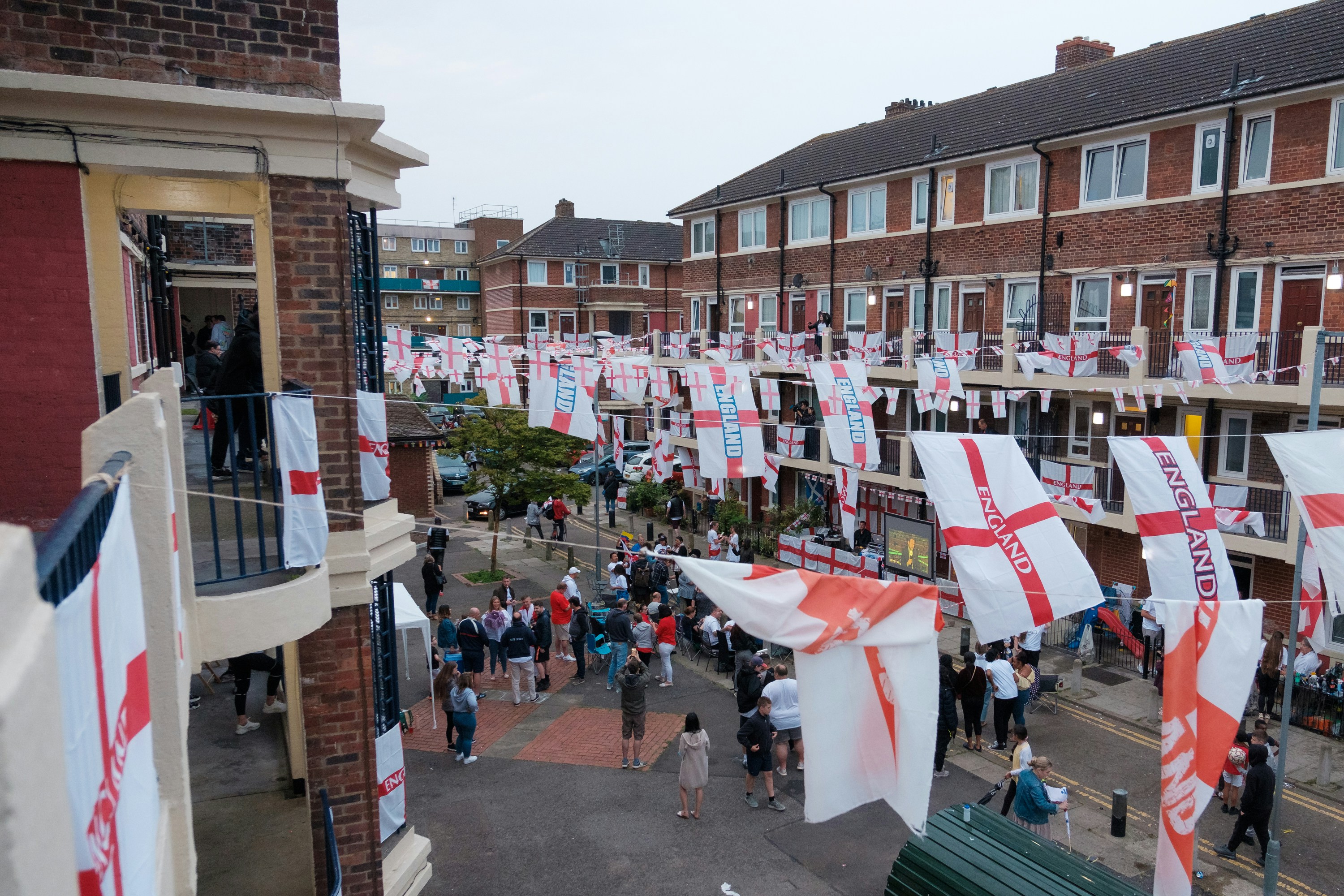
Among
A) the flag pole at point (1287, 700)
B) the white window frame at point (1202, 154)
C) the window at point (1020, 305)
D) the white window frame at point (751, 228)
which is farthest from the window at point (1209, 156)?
the white window frame at point (751, 228)

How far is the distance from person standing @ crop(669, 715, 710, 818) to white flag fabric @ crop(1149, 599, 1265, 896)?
5948 mm

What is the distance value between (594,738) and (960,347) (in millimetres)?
13004

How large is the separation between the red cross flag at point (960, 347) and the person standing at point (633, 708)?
10342 mm

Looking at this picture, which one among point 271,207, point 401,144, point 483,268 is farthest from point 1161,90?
point 483,268

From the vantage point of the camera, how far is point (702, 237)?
114 feet

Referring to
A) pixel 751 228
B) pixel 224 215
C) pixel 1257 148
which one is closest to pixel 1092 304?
pixel 1257 148

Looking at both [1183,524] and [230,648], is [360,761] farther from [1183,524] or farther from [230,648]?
[1183,524]

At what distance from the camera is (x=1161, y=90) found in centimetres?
2019

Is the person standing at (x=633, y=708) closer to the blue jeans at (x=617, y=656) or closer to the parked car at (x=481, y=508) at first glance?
the blue jeans at (x=617, y=656)

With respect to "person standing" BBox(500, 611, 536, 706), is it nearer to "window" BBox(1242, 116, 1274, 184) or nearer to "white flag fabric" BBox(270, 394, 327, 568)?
"white flag fabric" BBox(270, 394, 327, 568)

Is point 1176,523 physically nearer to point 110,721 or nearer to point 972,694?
point 972,694

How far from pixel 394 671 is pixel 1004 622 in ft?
18.6

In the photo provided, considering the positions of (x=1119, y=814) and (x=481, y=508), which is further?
(x=481, y=508)

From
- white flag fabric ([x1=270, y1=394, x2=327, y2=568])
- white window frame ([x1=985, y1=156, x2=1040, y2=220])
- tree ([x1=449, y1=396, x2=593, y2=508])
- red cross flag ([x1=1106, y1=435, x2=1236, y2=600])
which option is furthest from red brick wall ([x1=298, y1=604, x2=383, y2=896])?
white window frame ([x1=985, y1=156, x2=1040, y2=220])
